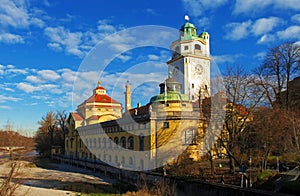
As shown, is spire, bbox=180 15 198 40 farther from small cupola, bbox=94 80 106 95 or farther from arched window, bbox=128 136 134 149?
arched window, bbox=128 136 134 149

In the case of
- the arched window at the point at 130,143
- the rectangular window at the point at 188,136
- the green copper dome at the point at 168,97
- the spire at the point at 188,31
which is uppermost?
the spire at the point at 188,31

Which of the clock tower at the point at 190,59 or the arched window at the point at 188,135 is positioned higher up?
the clock tower at the point at 190,59

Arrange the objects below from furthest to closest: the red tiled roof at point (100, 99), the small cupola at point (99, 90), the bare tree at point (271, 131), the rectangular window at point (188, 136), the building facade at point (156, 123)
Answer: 1. the small cupola at point (99, 90)
2. the red tiled roof at point (100, 99)
3. the rectangular window at point (188, 136)
4. the building facade at point (156, 123)
5. the bare tree at point (271, 131)

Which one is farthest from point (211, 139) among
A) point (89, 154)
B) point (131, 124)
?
point (89, 154)

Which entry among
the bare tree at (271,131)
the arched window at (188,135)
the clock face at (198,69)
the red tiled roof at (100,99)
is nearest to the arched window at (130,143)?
the arched window at (188,135)

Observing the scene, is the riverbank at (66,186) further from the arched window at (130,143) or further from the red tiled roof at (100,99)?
the red tiled roof at (100,99)

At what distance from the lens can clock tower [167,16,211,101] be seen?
184 ft

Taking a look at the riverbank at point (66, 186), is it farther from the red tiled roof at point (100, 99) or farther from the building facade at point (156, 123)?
the red tiled roof at point (100, 99)

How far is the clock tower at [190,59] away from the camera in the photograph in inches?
2211

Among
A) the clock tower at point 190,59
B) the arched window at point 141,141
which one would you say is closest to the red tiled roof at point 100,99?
the clock tower at point 190,59

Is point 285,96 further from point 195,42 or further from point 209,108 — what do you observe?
point 195,42

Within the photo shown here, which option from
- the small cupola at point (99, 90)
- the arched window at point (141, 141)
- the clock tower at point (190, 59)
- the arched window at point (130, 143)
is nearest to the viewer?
the arched window at point (141, 141)

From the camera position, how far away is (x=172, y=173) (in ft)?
89.7

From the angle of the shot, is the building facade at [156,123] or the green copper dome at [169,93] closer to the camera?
the building facade at [156,123]
